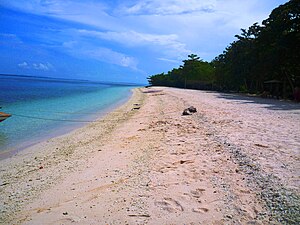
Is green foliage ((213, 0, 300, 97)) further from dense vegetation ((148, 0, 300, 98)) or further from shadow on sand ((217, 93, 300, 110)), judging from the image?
shadow on sand ((217, 93, 300, 110))

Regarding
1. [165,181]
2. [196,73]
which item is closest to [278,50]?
[165,181]

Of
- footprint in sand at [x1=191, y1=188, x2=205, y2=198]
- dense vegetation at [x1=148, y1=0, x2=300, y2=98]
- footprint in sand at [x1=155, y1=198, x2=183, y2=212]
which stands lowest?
footprint in sand at [x1=155, y1=198, x2=183, y2=212]

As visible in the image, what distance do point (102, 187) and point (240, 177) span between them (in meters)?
2.73

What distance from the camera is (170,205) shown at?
3451 mm

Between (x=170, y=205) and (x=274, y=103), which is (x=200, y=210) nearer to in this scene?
(x=170, y=205)

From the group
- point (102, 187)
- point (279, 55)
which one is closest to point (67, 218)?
point (102, 187)

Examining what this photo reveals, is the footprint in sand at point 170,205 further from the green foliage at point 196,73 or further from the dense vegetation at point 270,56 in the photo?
the green foliage at point 196,73

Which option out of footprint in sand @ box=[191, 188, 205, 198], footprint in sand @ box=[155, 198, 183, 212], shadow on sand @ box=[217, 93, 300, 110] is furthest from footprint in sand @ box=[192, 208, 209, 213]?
shadow on sand @ box=[217, 93, 300, 110]

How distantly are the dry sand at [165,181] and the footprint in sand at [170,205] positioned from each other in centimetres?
2

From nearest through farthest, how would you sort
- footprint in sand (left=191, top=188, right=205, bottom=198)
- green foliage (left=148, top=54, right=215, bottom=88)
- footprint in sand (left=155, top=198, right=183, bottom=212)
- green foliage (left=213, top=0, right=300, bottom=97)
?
footprint in sand (left=155, top=198, right=183, bottom=212)
footprint in sand (left=191, top=188, right=205, bottom=198)
green foliage (left=213, top=0, right=300, bottom=97)
green foliage (left=148, top=54, right=215, bottom=88)

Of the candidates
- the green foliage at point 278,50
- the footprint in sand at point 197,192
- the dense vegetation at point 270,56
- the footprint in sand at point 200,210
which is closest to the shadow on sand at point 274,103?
the dense vegetation at point 270,56

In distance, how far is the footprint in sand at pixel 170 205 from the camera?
3347 mm

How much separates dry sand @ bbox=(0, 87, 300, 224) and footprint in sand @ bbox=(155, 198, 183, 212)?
16mm

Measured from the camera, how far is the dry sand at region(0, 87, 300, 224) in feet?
10.6
